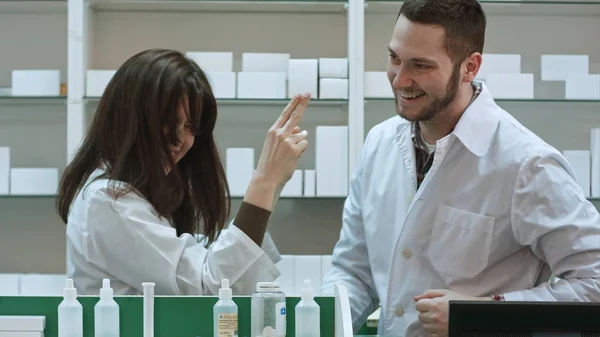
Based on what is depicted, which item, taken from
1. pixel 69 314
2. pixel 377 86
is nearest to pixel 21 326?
pixel 69 314

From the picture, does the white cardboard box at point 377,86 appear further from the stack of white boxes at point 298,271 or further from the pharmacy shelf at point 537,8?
the stack of white boxes at point 298,271

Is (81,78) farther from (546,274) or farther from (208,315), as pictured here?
(546,274)

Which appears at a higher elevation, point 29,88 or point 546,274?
point 29,88

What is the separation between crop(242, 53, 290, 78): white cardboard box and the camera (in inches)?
140

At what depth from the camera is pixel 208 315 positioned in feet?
6.48

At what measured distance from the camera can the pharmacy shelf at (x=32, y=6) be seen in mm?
3855

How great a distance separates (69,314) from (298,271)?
1.69 m

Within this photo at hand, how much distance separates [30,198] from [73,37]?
77 centimetres

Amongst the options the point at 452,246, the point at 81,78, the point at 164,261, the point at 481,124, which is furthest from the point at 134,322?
the point at 81,78

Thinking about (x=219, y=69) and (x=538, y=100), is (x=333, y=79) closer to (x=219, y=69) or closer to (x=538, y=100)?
(x=219, y=69)

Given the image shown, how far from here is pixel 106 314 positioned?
6.29 ft

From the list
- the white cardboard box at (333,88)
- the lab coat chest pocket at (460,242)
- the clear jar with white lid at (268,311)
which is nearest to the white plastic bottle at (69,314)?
the clear jar with white lid at (268,311)

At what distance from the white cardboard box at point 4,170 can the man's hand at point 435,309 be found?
2197 mm

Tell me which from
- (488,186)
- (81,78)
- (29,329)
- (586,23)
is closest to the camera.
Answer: (29,329)
